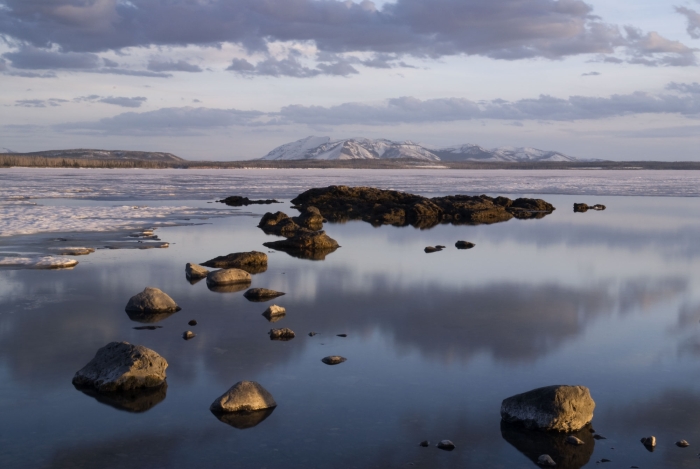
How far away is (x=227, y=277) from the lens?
13.6m

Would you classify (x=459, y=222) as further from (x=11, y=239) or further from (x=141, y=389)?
(x=141, y=389)

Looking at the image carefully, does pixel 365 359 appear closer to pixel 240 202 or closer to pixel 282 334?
pixel 282 334

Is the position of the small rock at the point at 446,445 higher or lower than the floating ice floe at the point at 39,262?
lower

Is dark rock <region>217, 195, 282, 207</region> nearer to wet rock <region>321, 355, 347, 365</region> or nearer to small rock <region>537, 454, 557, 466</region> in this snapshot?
wet rock <region>321, 355, 347, 365</region>

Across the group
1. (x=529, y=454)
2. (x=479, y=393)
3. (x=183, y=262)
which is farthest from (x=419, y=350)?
(x=183, y=262)

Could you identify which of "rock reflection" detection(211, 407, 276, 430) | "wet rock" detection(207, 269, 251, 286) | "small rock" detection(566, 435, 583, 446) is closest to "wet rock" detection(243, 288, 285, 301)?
"wet rock" detection(207, 269, 251, 286)

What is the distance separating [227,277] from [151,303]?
2719 mm

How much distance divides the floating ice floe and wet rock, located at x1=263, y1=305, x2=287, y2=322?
20.5 ft

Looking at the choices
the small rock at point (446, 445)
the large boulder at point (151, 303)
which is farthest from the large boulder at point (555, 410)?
the large boulder at point (151, 303)

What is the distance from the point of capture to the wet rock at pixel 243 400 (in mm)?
6949

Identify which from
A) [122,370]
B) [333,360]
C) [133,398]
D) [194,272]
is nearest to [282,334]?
[333,360]

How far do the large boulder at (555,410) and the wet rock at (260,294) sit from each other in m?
6.28

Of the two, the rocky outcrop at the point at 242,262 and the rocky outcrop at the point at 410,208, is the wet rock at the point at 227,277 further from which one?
the rocky outcrop at the point at 410,208

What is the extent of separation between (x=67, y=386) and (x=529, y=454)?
4.94 meters
